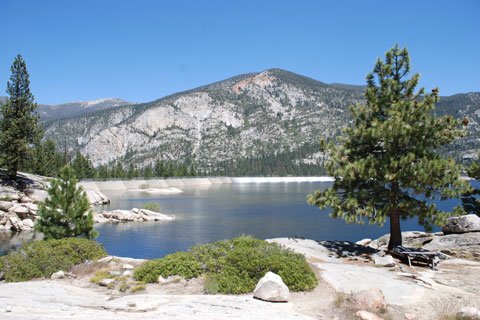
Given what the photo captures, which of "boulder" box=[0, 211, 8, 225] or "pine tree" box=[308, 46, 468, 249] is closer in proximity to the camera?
"pine tree" box=[308, 46, 468, 249]

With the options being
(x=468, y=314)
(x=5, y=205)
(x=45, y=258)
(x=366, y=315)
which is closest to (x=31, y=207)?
(x=5, y=205)

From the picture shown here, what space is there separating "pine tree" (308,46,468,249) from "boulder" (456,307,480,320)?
807 centimetres

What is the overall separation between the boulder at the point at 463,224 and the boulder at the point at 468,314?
13647mm

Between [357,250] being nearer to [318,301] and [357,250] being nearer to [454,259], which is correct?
[454,259]

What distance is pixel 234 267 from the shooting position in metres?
12.8

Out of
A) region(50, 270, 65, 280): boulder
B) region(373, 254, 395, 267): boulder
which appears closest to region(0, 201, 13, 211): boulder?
region(50, 270, 65, 280): boulder

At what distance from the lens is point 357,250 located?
19562mm

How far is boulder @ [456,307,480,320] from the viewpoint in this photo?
9.60 metres

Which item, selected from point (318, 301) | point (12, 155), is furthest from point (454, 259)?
point (12, 155)

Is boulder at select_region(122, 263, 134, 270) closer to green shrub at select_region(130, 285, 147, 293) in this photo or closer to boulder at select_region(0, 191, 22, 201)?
green shrub at select_region(130, 285, 147, 293)

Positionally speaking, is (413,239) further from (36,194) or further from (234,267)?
(36,194)

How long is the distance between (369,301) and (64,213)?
17.2 m

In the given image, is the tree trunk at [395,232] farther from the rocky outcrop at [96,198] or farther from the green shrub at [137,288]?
the rocky outcrop at [96,198]

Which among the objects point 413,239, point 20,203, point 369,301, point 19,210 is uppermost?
point 369,301
